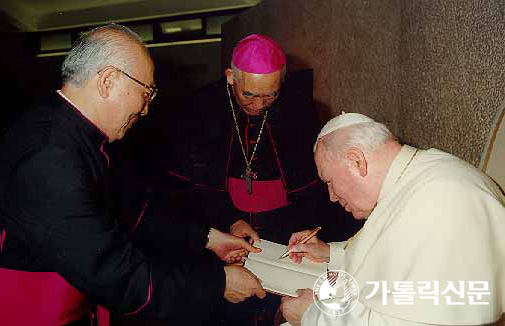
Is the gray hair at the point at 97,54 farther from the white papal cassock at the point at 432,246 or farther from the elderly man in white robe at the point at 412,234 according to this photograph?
the white papal cassock at the point at 432,246

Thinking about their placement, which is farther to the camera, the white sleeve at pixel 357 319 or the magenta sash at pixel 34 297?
the magenta sash at pixel 34 297

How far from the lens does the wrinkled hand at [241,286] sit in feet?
6.22

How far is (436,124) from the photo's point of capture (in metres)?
2.51

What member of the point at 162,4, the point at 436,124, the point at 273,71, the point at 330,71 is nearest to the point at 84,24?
the point at 162,4

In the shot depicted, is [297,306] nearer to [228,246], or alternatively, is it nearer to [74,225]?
[228,246]

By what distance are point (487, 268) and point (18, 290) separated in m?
1.74

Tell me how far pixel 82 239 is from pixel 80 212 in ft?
0.33

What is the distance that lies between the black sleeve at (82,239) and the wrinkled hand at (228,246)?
528mm

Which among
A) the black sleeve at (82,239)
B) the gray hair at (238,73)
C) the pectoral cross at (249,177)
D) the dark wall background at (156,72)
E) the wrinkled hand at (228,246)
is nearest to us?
the black sleeve at (82,239)

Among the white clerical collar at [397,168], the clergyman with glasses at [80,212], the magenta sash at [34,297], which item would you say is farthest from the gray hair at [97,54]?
the white clerical collar at [397,168]

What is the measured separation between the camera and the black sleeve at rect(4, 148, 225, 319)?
4.84 feet

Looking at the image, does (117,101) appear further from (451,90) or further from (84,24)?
(84,24)

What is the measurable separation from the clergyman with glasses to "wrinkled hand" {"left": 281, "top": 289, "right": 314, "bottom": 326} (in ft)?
1.10

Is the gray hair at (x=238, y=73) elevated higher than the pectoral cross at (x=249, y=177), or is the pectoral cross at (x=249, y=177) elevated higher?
the gray hair at (x=238, y=73)
